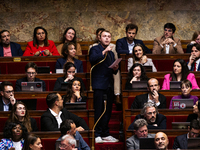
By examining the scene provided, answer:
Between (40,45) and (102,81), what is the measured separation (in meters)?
0.92

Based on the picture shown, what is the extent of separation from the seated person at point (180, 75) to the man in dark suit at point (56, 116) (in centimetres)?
90

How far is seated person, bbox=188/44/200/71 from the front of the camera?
3680 millimetres

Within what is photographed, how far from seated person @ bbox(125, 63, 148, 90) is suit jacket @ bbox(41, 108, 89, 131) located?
67cm

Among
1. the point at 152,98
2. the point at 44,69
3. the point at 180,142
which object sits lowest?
the point at 180,142

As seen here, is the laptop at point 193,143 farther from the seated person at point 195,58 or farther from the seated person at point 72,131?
the seated person at point 195,58

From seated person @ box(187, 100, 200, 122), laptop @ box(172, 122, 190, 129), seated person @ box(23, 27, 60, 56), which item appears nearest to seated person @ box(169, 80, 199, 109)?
seated person @ box(187, 100, 200, 122)

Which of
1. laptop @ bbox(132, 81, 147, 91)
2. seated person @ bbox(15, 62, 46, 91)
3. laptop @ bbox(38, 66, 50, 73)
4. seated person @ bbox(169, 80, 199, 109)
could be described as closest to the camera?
seated person @ bbox(169, 80, 199, 109)

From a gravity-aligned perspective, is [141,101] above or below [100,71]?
below

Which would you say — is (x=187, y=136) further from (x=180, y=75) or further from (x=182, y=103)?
(x=180, y=75)

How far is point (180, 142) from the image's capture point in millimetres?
2654

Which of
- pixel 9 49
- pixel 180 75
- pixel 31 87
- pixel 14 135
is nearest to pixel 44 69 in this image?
pixel 31 87

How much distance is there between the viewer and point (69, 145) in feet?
7.34

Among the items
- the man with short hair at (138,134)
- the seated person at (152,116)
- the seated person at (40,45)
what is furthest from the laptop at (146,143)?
the seated person at (40,45)

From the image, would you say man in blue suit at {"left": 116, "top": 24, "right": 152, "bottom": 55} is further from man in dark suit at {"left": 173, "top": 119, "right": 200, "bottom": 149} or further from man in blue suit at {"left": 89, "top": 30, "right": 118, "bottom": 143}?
man in dark suit at {"left": 173, "top": 119, "right": 200, "bottom": 149}
